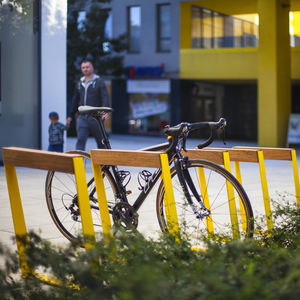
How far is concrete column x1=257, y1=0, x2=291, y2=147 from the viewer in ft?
65.3

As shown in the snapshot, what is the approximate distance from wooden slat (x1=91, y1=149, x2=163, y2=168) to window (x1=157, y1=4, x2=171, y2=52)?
25582mm

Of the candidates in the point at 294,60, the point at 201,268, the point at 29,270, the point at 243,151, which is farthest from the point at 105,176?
the point at 294,60

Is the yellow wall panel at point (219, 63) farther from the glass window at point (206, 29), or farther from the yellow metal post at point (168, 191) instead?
the yellow metal post at point (168, 191)

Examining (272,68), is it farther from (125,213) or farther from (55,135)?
(125,213)

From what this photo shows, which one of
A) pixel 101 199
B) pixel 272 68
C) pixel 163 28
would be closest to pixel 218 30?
pixel 163 28

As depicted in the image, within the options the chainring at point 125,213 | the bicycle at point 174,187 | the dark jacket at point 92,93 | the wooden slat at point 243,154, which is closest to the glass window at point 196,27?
the dark jacket at point 92,93

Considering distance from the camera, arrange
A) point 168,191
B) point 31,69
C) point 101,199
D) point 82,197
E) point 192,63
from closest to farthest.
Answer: point 82,197 < point 168,191 < point 101,199 < point 31,69 < point 192,63

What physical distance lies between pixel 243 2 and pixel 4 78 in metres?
13.5

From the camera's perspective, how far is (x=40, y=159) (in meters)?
3.71

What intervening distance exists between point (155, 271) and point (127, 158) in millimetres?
2105

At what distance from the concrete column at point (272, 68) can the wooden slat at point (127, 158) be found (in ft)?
53.9

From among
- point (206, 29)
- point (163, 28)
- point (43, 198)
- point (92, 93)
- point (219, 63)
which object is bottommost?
point (43, 198)

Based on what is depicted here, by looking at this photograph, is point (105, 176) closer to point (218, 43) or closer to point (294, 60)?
point (294, 60)

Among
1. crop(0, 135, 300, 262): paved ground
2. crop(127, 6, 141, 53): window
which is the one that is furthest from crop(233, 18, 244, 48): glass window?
crop(0, 135, 300, 262): paved ground
